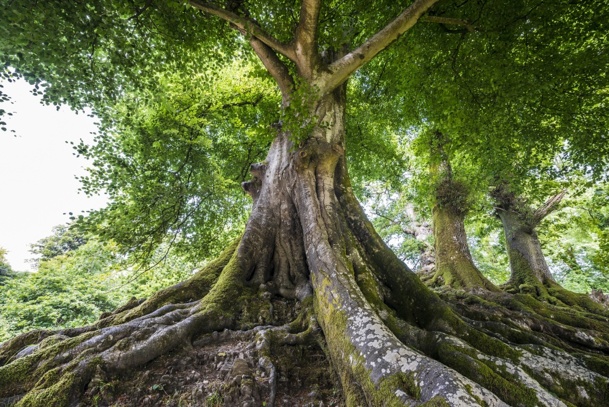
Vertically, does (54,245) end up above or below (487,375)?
above

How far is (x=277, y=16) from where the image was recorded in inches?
222

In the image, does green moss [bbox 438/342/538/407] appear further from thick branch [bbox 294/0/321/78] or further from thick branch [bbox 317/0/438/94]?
thick branch [bbox 294/0/321/78]

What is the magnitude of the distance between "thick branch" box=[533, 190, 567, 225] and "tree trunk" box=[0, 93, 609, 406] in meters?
6.01

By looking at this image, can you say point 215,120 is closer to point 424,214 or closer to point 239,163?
point 239,163

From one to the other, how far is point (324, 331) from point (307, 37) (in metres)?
4.61

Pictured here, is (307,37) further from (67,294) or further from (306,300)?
(67,294)

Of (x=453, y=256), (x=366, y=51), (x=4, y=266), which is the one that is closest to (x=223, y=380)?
(x=366, y=51)

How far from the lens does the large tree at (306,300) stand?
2279mm

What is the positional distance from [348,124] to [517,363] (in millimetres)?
8609

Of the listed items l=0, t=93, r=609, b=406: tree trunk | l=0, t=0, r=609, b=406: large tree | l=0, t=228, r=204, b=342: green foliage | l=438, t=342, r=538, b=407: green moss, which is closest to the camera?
l=438, t=342, r=538, b=407: green moss

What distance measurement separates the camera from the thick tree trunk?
23.1 ft

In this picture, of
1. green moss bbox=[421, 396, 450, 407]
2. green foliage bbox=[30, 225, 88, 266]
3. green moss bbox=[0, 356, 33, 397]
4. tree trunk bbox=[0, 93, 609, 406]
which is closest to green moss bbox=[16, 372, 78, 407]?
tree trunk bbox=[0, 93, 609, 406]

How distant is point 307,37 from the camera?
4.78 meters

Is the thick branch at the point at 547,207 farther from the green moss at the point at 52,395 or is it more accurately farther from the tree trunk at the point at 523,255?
the green moss at the point at 52,395
